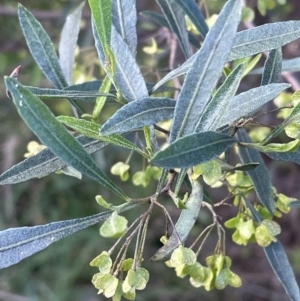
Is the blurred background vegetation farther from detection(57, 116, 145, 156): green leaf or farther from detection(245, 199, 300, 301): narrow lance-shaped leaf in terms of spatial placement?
detection(57, 116, 145, 156): green leaf

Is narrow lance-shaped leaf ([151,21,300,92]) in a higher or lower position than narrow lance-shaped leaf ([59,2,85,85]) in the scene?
higher

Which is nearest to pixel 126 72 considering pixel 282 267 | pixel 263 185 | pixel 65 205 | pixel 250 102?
pixel 250 102

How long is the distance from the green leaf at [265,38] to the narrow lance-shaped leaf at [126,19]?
0.48 ft

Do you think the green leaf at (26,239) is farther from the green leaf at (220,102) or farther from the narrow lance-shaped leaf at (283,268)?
the narrow lance-shaped leaf at (283,268)

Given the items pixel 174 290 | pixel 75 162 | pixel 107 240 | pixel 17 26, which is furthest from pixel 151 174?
pixel 174 290

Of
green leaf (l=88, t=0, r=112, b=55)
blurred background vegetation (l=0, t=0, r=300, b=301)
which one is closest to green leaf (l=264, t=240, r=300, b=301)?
green leaf (l=88, t=0, r=112, b=55)

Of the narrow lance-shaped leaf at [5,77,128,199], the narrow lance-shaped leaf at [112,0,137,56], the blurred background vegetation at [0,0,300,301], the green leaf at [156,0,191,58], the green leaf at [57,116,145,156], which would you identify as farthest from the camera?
the blurred background vegetation at [0,0,300,301]

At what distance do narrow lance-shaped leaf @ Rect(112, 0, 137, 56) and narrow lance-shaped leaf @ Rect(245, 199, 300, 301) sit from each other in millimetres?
299

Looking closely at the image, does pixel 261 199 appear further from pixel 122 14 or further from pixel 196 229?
pixel 196 229

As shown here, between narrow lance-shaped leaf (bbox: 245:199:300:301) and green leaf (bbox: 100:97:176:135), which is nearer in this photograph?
green leaf (bbox: 100:97:176:135)

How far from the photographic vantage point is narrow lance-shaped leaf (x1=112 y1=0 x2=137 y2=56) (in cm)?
66

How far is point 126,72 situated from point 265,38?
0.18 m

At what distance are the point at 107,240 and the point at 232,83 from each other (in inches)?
69.8

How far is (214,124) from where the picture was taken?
1.77ft
